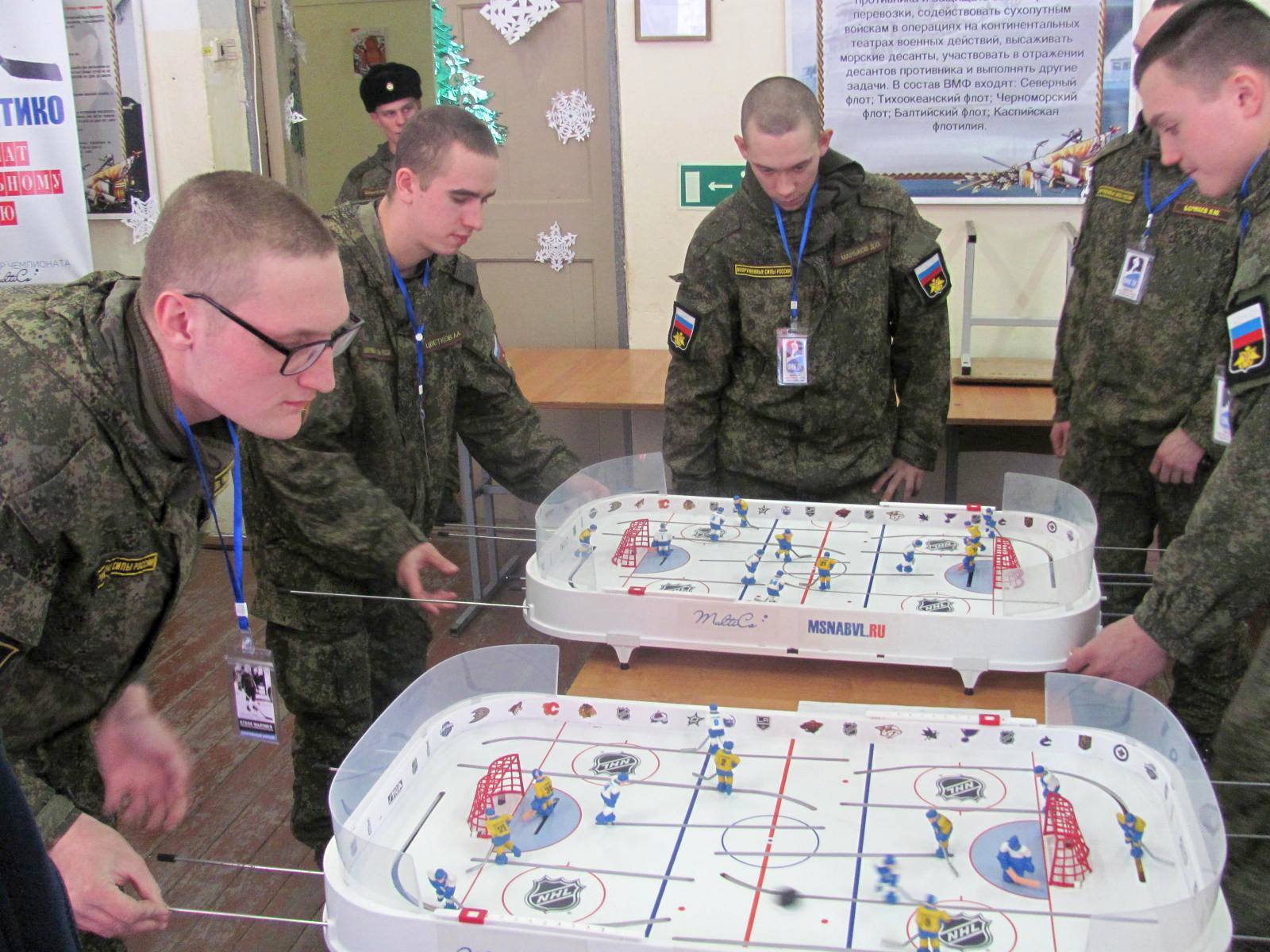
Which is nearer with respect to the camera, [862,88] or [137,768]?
[137,768]

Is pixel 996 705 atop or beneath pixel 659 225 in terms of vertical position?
beneath

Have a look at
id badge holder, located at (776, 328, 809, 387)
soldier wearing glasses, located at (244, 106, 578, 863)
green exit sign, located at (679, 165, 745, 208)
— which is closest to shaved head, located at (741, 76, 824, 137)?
id badge holder, located at (776, 328, 809, 387)

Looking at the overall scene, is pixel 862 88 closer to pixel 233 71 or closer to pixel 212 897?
pixel 233 71

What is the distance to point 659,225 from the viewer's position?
4449mm

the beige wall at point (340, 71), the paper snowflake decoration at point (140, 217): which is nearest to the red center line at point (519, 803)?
the paper snowflake decoration at point (140, 217)

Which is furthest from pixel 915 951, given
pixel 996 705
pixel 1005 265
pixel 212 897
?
pixel 1005 265

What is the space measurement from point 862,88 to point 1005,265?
831mm

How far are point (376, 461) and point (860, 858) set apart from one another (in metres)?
1.31

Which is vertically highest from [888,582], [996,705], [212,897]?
[888,582]

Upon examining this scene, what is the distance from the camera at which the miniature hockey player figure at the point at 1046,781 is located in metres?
1.45

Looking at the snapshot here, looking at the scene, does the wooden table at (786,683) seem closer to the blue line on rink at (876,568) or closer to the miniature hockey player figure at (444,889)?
the blue line on rink at (876,568)

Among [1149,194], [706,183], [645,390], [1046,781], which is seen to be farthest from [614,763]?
[706,183]

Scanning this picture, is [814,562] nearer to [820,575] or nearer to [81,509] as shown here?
[820,575]

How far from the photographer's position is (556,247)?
→ 4.64 m
